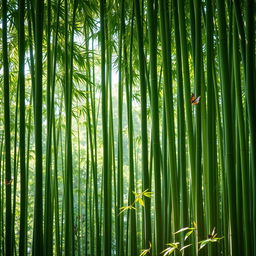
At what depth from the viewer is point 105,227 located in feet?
8.88

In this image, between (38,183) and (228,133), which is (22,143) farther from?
(228,133)

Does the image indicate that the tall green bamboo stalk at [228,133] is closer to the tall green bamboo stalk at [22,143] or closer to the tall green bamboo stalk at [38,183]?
the tall green bamboo stalk at [38,183]

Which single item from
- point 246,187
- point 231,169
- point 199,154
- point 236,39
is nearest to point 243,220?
point 246,187

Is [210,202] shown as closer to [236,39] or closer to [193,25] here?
[236,39]

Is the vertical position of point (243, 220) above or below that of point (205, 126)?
below

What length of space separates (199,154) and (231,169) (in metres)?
0.21

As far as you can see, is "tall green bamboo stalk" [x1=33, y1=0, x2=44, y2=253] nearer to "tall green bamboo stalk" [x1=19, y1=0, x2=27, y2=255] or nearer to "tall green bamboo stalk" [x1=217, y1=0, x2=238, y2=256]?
"tall green bamboo stalk" [x1=19, y1=0, x2=27, y2=255]

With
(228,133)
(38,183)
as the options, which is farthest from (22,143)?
(228,133)

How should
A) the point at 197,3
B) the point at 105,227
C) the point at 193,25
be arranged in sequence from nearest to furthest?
the point at 197,3
the point at 193,25
the point at 105,227

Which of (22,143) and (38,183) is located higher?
(22,143)

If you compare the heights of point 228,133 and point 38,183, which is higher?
point 228,133

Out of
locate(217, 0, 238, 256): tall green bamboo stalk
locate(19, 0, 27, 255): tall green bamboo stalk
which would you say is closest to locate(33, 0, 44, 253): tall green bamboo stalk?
locate(19, 0, 27, 255): tall green bamboo stalk

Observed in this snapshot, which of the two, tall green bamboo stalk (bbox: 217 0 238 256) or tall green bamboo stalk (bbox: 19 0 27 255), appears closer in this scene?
tall green bamboo stalk (bbox: 217 0 238 256)

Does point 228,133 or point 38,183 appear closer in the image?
point 228,133
